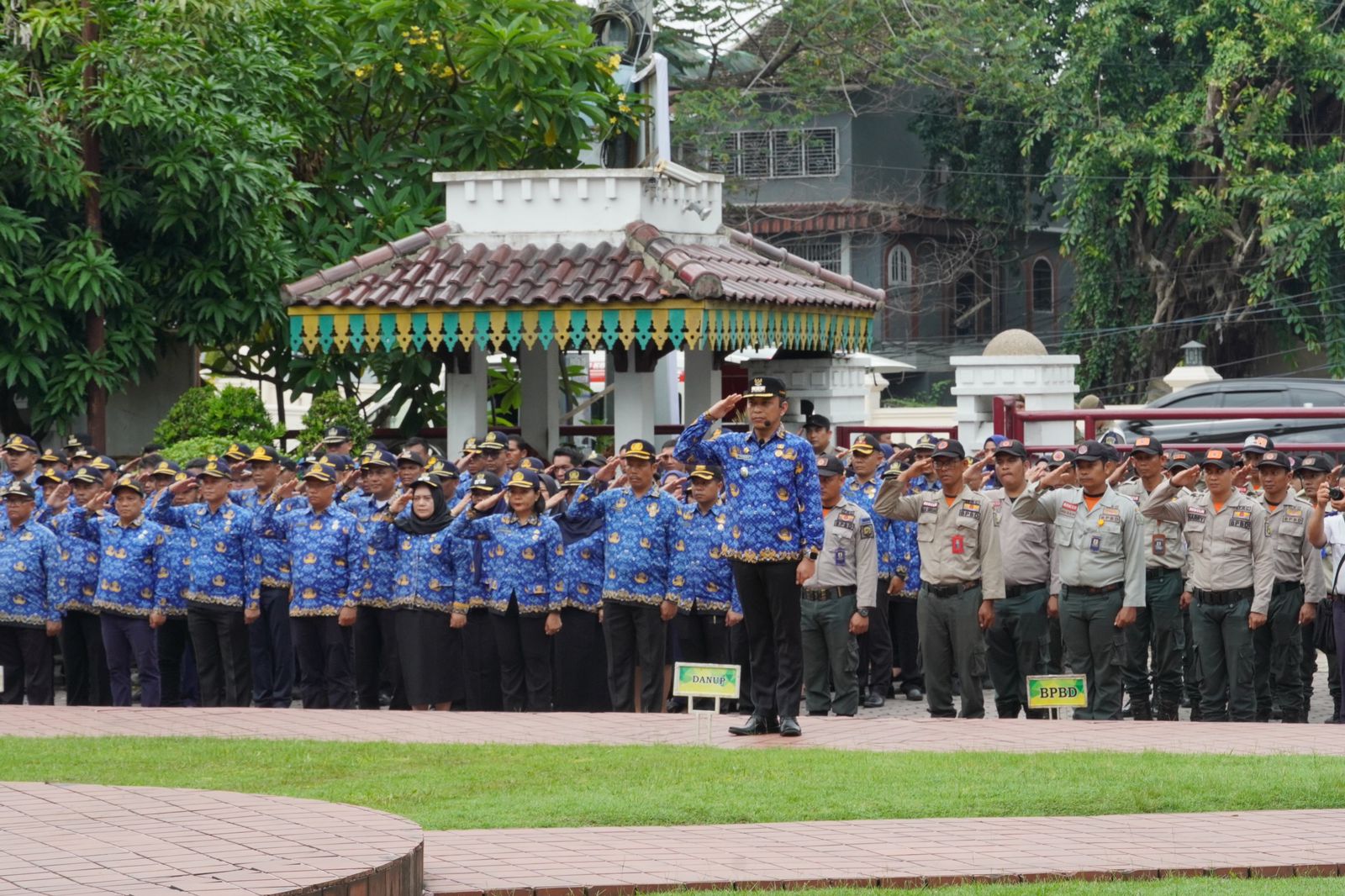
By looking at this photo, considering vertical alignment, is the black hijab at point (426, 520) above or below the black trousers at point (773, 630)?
above

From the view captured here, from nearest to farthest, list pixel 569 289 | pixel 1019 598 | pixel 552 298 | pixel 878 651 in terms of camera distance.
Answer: pixel 1019 598 < pixel 878 651 < pixel 552 298 < pixel 569 289

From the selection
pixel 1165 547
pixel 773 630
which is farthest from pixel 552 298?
pixel 773 630

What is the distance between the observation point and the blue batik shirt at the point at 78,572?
46.2 feet

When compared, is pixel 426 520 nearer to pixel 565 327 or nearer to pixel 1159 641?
pixel 565 327

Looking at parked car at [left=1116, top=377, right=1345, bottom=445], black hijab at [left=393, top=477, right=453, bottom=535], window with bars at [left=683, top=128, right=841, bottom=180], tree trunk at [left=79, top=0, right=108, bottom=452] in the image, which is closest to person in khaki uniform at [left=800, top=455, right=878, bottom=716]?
black hijab at [left=393, top=477, right=453, bottom=535]

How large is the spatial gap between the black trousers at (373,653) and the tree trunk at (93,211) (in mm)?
6634

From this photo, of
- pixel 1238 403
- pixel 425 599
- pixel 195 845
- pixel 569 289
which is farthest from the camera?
pixel 1238 403

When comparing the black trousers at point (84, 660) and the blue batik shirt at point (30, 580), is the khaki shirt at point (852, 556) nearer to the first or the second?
the black trousers at point (84, 660)

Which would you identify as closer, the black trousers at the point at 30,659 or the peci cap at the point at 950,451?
the peci cap at the point at 950,451

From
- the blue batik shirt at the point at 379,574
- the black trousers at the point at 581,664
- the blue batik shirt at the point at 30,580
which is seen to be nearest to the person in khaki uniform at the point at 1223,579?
the black trousers at the point at 581,664

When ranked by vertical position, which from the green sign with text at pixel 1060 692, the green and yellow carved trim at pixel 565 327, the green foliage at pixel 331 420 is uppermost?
the green and yellow carved trim at pixel 565 327

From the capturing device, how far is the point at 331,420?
18.6 meters

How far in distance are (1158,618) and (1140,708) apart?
618 millimetres

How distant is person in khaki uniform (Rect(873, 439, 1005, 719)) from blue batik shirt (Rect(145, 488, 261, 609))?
15.3ft
